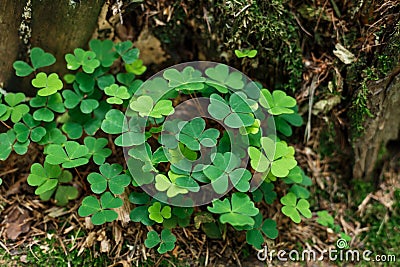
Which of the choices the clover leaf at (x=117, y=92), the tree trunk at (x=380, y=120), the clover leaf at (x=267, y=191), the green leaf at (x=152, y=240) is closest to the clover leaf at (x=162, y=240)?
the green leaf at (x=152, y=240)

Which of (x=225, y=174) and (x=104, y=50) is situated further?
(x=104, y=50)

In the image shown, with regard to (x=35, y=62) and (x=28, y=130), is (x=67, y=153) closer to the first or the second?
(x=28, y=130)

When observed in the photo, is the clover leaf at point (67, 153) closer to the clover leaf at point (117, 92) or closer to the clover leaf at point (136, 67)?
the clover leaf at point (117, 92)

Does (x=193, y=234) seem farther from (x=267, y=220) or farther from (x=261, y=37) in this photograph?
(x=261, y=37)

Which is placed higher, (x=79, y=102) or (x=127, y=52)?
(x=127, y=52)

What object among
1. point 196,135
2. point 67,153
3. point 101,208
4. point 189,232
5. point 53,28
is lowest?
point 189,232

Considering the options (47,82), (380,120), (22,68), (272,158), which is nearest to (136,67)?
(47,82)

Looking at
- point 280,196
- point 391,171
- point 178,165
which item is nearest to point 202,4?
point 178,165
